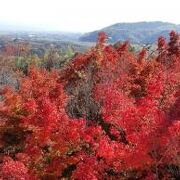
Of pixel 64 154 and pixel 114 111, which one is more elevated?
pixel 114 111

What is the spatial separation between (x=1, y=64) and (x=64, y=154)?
11182cm

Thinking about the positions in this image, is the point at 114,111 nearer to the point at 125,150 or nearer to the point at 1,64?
the point at 125,150

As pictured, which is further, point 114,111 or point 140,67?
point 140,67

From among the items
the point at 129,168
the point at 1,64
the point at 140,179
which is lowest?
the point at 1,64

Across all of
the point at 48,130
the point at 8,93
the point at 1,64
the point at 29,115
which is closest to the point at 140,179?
the point at 48,130

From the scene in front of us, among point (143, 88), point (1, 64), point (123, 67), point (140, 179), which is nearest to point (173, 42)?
point (123, 67)

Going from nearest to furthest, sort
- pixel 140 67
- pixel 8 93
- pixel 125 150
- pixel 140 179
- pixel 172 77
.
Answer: pixel 125 150 < pixel 140 179 < pixel 8 93 < pixel 172 77 < pixel 140 67

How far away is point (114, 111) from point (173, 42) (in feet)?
142

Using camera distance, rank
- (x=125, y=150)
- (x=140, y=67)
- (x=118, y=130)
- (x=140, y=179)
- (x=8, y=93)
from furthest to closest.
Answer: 1. (x=140, y=67)
2. (x=8, y=93)
3. (x=118, y=130)
4. (x=140, y=179)
5. (x=125, y=150)

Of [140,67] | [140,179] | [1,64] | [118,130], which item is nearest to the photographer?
[140,179]

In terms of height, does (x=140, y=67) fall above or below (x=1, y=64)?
above

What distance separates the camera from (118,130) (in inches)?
1463

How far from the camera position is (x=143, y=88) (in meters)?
50.8

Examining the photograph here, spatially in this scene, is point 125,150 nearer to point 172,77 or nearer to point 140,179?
point 140,179
